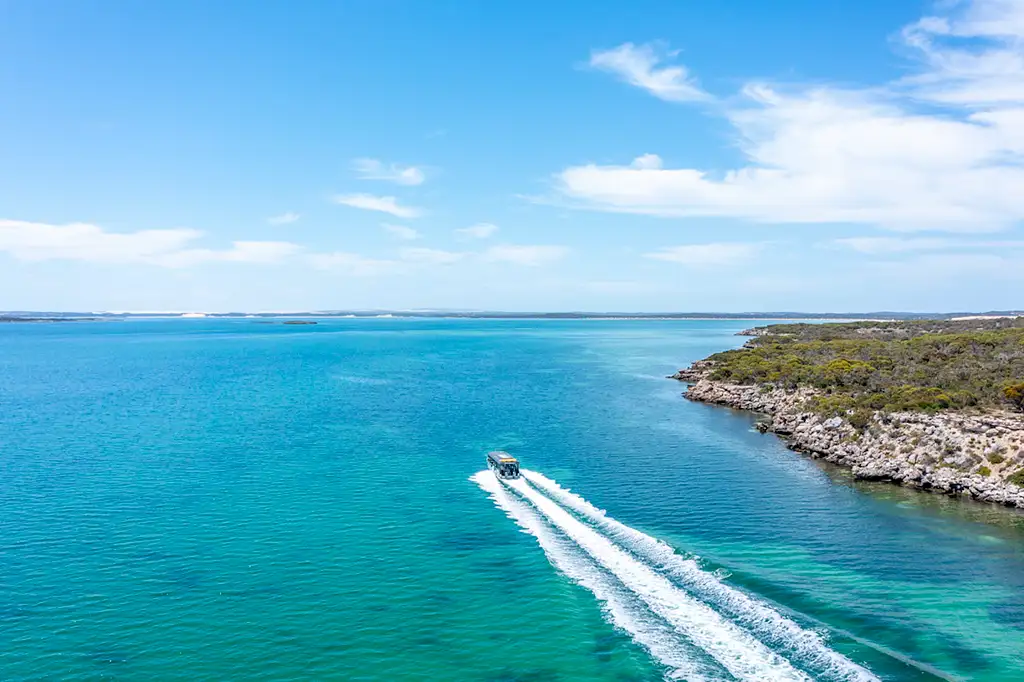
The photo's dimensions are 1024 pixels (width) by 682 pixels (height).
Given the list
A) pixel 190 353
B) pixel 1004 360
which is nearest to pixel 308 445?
pixel 1004 360

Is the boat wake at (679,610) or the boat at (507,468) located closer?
the boat wake at (679,610)

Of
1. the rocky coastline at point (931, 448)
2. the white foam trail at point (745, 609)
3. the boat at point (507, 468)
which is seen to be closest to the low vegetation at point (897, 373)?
the rocky coastline at point (931, 448)

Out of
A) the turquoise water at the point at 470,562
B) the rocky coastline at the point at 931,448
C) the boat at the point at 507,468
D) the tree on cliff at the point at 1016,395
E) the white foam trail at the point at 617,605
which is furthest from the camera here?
the tree on cliff at the point at 1016,395

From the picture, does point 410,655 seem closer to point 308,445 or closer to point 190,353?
point 308,445

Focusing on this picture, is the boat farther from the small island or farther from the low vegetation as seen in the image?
the low vegetation

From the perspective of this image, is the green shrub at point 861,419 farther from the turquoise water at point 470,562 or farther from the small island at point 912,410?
the turquoise water at point 470,562

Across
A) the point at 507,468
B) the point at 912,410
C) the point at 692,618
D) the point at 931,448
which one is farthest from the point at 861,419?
the point at 692,618
